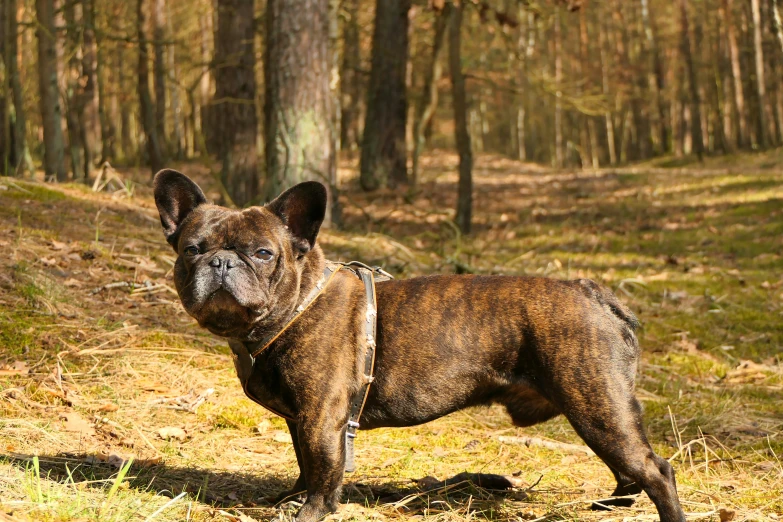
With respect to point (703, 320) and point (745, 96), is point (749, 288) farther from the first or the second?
point (745, 96)

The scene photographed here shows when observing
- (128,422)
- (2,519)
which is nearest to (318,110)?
(128,422)

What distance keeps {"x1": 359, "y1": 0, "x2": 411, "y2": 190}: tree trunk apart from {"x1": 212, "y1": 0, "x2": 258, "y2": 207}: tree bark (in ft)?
9.02

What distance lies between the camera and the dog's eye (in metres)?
3.96

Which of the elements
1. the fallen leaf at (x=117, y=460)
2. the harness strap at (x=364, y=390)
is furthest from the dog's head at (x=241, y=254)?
the fallen leaf at (x=117, y=460)

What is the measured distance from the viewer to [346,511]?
167 inches

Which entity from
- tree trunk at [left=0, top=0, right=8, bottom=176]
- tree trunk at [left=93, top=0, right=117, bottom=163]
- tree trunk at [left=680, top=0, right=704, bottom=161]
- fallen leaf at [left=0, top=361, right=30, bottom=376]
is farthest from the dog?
tree trunk at [left=680, top=0, right=704, bottom=161]

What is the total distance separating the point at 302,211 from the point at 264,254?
0.36 m

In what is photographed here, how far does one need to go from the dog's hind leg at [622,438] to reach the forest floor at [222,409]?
368mm

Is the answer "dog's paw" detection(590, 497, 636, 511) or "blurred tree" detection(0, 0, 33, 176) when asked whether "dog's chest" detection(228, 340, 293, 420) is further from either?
"blurred tree" detection(0, 0, 33, 176)

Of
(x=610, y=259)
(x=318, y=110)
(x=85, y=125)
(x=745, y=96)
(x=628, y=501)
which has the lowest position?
(x=628, y=501)

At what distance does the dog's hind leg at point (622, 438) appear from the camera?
3.90m

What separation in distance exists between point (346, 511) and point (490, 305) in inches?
52.3

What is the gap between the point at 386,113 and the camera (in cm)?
1788

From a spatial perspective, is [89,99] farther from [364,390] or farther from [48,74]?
[364,390]
